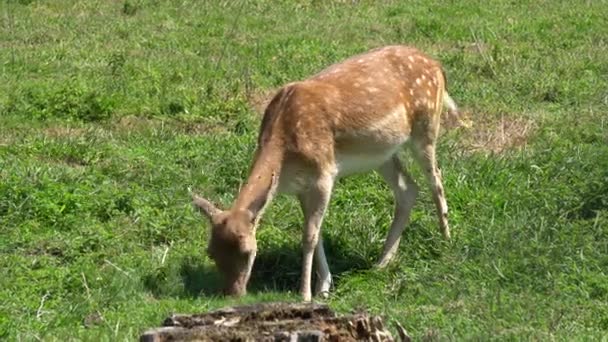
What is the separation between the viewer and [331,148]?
10.4m

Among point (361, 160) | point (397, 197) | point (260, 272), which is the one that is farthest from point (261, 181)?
point (397, 197)

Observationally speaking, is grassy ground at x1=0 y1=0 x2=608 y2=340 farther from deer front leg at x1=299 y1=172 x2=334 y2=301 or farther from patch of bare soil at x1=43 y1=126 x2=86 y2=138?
deer front leg at x1=299 y1=172 x2=334 y2=301

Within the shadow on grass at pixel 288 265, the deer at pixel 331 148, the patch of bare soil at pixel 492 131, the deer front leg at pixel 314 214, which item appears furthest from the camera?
the patch of bare soil at pixel 492 131

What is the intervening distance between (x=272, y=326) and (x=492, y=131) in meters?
7.89

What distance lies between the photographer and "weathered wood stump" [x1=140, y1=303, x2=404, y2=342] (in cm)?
596

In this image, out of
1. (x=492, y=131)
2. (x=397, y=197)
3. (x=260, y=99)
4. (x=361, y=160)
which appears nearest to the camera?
(x=361, y=160)

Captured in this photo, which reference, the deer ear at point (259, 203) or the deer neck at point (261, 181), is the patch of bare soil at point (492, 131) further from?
the deer ear at point (259, 203)

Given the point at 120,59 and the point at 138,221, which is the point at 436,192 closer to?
the point at 138,221

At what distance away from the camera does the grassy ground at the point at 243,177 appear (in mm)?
9484

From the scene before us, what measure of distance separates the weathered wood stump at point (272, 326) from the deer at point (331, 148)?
339 centimetres

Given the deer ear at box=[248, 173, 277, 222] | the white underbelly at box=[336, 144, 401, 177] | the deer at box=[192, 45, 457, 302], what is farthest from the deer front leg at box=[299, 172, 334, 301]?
the deer ear at box=[248, 173, 277, 222]

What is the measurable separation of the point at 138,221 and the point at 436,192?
91.2 inches

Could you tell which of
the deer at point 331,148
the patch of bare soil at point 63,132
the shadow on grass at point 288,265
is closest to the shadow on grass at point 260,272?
the shadow on grass at point 288,265

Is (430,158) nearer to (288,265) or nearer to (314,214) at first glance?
(314,214)
